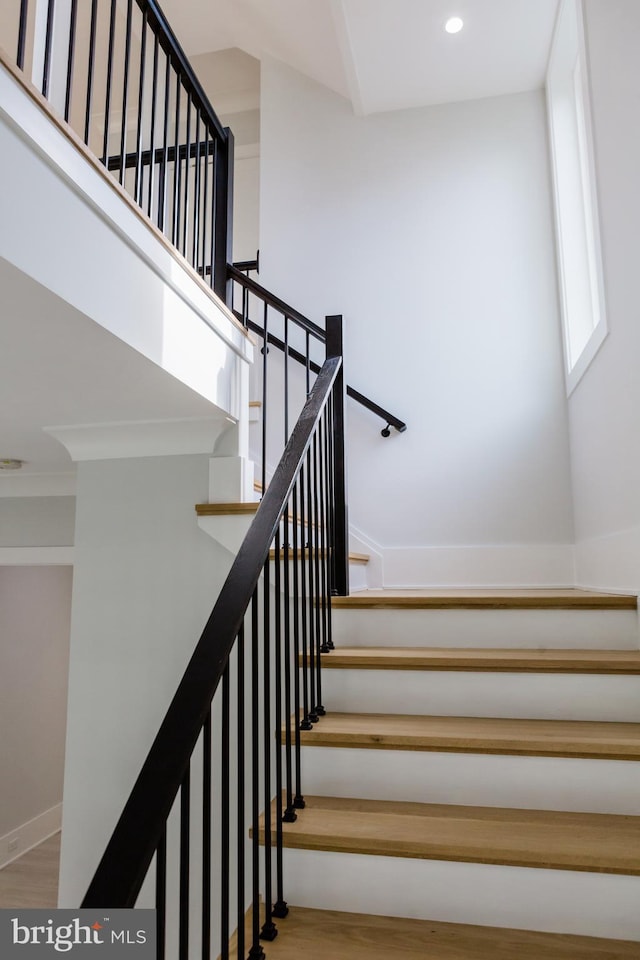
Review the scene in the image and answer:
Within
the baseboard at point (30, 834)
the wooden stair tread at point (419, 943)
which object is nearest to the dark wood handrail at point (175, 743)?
the wooden stair tread at point (419, 943)

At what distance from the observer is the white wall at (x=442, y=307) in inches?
142

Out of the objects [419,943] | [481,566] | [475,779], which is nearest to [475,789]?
[475,779]

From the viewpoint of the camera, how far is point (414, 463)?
12.4 ft

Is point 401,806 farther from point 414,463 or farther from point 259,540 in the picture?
point 414,463

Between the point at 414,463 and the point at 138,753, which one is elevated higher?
the point at 414,463

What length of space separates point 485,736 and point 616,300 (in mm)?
1593

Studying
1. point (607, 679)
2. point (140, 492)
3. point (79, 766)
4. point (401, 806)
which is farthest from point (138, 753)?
point (607, 679)

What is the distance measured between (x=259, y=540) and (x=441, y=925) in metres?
0.92

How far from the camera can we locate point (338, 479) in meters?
2.74

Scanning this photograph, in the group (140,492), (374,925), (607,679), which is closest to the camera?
(374,925)

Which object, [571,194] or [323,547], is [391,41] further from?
[323,547]

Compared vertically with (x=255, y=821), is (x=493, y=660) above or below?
above

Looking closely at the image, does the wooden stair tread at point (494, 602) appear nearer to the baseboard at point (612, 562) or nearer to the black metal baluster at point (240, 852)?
the baseboard at point (612, 562)

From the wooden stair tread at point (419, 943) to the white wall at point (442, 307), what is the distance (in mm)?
2326
